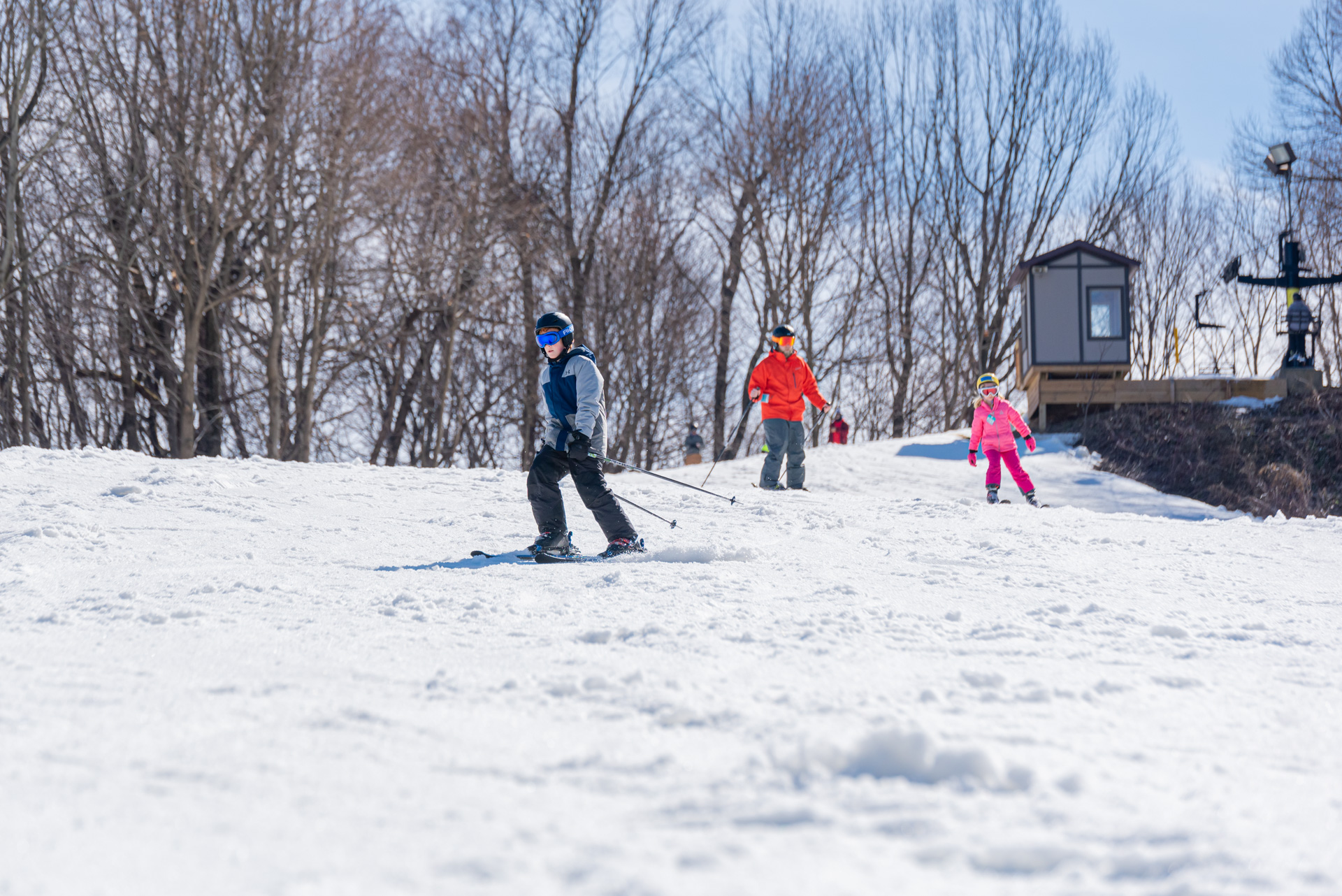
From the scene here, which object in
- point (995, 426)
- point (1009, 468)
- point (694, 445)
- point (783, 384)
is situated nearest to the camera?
point (783, 384)

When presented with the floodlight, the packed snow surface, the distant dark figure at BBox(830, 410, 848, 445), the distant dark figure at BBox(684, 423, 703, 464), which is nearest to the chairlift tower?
the floodlight

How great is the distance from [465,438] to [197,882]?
22.5 meters

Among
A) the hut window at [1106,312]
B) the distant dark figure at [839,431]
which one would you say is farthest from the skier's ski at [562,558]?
the distant dark figure at [839,431]

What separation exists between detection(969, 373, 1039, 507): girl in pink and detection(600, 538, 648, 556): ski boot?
5829 mm

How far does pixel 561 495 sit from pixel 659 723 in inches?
131

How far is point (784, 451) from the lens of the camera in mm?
10484

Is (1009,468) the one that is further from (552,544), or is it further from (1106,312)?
(1106,312)

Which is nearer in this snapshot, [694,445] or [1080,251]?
[1080,251]

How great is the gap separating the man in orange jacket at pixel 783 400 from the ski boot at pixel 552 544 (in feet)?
15.8

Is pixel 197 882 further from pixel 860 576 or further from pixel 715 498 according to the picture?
pixel 715 498

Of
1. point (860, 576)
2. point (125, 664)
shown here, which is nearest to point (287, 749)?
point (125, 664)

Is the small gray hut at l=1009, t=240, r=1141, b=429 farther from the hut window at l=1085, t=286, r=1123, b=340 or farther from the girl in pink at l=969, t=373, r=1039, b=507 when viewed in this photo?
the girl in pink at l=969, t=373, r=1039, b=507

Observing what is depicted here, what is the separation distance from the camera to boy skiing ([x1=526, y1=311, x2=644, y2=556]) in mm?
5672

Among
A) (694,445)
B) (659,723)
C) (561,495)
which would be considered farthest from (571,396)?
(694,445)
